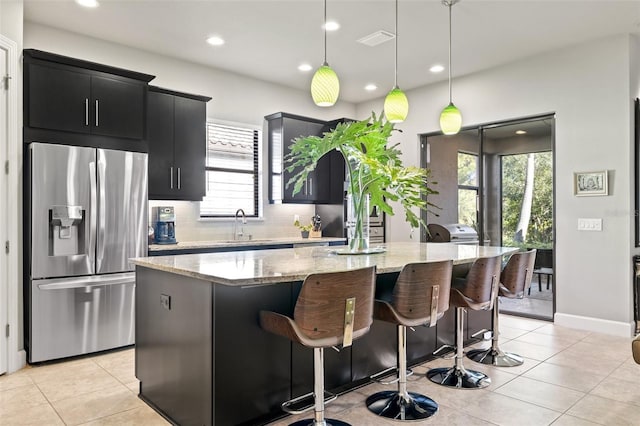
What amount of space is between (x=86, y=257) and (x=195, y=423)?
214cm

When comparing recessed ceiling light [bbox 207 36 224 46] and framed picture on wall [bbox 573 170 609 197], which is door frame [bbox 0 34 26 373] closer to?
recessed ceiling light [bbox 207 36 224 46]

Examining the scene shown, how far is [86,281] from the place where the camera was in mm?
3805

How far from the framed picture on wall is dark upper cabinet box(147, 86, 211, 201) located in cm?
412

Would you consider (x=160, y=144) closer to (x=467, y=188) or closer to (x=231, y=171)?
(x=231, y=171)

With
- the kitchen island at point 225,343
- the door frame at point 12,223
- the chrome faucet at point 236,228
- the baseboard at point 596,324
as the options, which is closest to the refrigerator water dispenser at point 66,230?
the door frame at point 12,223

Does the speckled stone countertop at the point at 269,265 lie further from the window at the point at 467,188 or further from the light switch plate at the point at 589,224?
the window at the point at 467,188

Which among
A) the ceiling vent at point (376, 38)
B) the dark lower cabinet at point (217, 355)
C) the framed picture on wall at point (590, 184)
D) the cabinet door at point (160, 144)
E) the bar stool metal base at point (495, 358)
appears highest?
the ceiling vent at point (376, 38)

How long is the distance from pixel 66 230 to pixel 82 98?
1.19 meters

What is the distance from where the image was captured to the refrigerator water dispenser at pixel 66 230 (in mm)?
3668

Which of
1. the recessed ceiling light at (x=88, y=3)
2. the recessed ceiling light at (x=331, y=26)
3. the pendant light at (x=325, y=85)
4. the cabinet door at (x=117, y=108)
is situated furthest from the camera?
the recessed ceiling light at (x=331, y=26)

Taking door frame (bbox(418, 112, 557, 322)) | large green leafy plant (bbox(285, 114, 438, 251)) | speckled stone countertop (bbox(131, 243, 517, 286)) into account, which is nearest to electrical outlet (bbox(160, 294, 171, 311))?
speckled stone countertop (bbox(131, 243, 517, 286))

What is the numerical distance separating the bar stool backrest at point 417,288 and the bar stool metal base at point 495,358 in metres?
1.38

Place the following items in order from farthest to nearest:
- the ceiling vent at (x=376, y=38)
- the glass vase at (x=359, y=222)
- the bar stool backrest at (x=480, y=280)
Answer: the ceiling vent at (x=376, y=38) → the glass vase at (x=359, y=222) → the bar stool backrest at (x=480, y=280)

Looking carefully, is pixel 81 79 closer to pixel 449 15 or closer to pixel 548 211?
pixel 449 15
